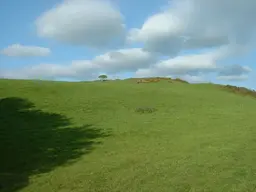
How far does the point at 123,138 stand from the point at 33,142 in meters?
5.73

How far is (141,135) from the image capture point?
26.2 meters

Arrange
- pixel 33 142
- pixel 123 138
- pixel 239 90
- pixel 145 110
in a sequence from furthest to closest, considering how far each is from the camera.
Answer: pixel 239 90
pixel 145 110
pixel 123 138
pixel 33 142

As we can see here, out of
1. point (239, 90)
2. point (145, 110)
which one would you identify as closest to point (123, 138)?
point (145, 110)

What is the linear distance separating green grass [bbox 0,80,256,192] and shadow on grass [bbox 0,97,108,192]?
6 cm

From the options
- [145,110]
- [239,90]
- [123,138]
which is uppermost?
[239,90]

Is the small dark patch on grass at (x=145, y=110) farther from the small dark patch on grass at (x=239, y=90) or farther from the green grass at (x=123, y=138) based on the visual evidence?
the small dark patch on grass at (x=239, y=90)

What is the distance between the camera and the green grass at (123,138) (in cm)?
1625

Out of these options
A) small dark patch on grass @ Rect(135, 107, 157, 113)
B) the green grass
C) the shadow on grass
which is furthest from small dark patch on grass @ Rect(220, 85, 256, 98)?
the shadow on grass

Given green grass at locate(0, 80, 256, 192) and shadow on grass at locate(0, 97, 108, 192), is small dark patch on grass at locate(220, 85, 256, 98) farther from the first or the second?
shadow on grass at locate(0, 97, 108, 192)

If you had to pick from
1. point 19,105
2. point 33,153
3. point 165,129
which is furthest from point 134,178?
point 19,105

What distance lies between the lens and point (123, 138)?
25453 mm

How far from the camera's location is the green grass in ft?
53.3

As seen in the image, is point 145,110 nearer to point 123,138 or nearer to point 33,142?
point 123,138

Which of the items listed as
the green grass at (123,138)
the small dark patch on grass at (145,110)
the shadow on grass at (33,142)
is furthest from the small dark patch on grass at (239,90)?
the shadow on grass at (33,142)
